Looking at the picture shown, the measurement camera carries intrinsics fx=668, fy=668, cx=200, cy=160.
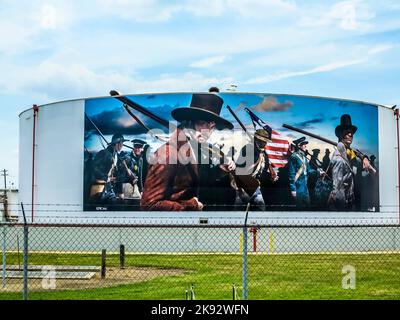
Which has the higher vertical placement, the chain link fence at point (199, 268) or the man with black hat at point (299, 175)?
the man with black hat at point (299, 175)

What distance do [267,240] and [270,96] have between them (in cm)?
813

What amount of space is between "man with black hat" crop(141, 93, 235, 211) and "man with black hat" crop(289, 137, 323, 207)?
11.4 ft

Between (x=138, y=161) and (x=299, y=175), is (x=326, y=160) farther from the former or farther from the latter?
(x=138, y=161)

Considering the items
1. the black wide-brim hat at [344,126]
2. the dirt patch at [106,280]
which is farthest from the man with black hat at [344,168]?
the dirt patch at [106,280]

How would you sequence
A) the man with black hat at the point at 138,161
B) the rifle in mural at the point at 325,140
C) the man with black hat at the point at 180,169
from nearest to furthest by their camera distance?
the man with black hat at the point at 180,169 < the man with black hat at the point at 138,161 < the rifle in mural at the point at 325,140

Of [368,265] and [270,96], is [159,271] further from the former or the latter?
[270,96]

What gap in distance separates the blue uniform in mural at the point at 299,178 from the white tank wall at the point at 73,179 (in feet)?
2.91

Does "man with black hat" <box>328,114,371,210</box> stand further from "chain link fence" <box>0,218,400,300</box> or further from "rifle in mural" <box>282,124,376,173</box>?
"chain link fence" <box>0,218,400,300</box>

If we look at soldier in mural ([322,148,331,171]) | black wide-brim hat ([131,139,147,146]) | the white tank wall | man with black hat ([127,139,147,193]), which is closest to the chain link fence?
the white tank wall

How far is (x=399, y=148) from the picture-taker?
4097 cm

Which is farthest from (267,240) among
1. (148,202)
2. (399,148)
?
(399,148)

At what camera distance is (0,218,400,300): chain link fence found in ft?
51.4

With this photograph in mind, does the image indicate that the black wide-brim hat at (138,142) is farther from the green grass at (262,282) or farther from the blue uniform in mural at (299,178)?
the green grass at (262,282)

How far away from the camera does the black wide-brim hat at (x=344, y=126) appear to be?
38906 mm
